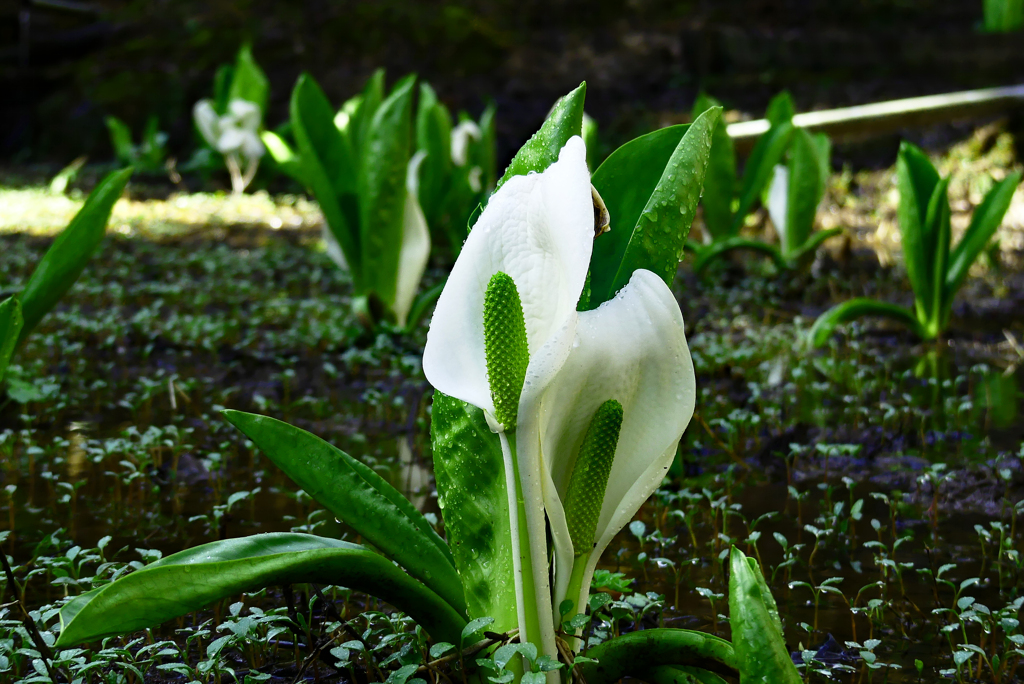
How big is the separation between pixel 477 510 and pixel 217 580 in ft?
0.89


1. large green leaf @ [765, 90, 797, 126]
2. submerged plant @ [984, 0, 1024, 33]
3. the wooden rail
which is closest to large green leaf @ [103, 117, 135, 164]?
the wooden rail

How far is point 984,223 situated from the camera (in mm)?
2572

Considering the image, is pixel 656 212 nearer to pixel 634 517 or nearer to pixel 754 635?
pixel 754 635

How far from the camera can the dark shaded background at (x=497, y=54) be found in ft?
22.8

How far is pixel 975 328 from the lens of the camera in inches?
119

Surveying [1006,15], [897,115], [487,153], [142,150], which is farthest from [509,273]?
[1006,15]

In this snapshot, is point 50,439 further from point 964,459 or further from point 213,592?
point 964,459

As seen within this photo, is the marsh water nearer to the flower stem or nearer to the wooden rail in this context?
the flower stem

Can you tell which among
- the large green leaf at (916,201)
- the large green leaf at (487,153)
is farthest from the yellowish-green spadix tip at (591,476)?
the large green leaf at (487,153)

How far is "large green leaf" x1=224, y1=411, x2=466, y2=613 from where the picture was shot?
3.07ft

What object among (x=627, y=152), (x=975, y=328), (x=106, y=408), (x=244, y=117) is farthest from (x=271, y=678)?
(x=244, y=117)

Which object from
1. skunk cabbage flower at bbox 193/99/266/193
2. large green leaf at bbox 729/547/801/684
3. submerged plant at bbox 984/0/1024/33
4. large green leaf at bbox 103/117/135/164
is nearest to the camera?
large green leaf at bbox 729/547/801/684

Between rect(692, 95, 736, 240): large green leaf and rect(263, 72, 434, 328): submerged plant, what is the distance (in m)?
1.35

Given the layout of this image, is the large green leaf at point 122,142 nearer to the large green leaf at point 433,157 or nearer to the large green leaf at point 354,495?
the large green leaf at point 433,157
